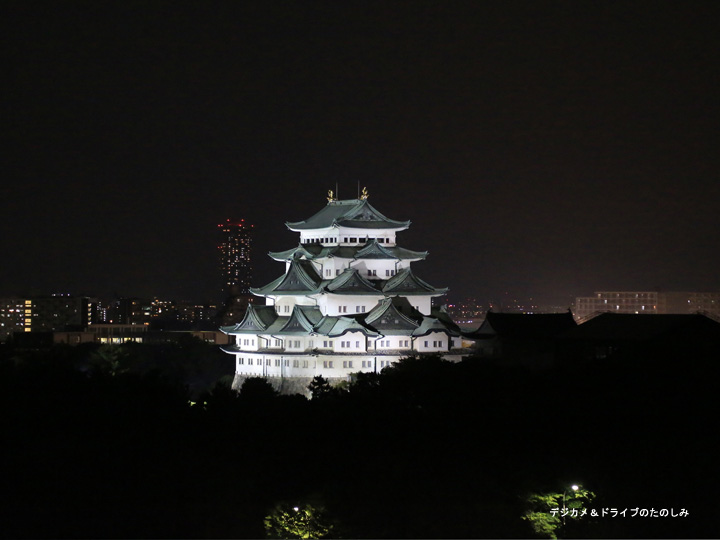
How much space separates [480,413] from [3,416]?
47.6 ft

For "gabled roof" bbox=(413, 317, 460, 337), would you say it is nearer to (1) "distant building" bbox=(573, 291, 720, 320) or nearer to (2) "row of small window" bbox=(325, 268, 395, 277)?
(2) "row of small window" bbox=(325, 268, 395, 277)

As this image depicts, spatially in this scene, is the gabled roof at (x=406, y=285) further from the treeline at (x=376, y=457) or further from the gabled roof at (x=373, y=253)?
the treeline at (x=376, y=457)

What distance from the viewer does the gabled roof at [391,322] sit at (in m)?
53.2

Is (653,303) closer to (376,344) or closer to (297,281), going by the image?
(297,281)

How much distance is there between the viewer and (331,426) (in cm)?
4053

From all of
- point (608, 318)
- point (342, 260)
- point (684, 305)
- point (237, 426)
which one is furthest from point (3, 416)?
point (684, 305)

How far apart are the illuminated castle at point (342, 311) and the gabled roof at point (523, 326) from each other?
156 centimetres

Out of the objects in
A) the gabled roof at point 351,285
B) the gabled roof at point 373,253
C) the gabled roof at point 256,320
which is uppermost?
the gabled roof at point 373,253

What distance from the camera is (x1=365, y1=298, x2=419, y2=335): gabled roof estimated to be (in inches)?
2093

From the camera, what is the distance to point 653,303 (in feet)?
510

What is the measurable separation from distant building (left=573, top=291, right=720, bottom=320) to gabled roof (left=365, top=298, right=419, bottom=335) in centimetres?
9818

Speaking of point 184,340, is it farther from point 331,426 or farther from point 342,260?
point 331,426

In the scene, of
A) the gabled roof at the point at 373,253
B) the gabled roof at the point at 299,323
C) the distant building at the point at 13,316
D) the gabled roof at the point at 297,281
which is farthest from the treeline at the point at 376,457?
the distant building at the point at 13,316

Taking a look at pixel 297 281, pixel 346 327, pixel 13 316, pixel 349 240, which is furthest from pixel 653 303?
pixel 346 327
